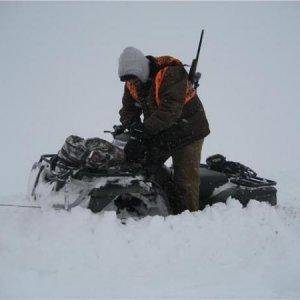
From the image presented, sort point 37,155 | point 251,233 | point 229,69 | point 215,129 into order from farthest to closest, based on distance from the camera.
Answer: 1. point 229,69
2. point 215,129
3. point 37,155
4. point 251,233

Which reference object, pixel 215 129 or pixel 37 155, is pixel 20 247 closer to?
pixel 37 155

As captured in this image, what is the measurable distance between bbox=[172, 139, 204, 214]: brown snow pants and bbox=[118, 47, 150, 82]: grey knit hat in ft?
3.19

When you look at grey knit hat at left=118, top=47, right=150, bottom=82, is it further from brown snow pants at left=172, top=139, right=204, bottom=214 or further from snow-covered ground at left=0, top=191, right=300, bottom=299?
snow-covered ground at left=0, top=191, right=300, bottom=299

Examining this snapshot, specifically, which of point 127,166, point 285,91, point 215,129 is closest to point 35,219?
point 127,166

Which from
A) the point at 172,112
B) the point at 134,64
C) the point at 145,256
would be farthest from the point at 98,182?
the point at 134,64

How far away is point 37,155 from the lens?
18828 millimetres

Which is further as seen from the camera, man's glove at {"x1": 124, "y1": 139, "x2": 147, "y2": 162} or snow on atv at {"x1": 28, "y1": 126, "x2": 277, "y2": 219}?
man's glove at {"x1": 124, "y1": 139, "x2": 147, "y2": 162}

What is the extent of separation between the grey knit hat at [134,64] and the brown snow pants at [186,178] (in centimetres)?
97

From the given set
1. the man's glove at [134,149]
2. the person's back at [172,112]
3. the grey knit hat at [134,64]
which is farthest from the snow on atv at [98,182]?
the grey knit hat at [134,64]

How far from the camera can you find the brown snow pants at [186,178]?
5.59 meters

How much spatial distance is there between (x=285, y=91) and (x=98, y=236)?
4842 centimetres

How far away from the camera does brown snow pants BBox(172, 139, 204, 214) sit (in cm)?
559

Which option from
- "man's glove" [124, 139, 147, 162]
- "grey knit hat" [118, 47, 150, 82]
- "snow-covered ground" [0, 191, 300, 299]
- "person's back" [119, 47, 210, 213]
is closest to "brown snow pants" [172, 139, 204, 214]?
"person's back" [119, 47, 210, 213]

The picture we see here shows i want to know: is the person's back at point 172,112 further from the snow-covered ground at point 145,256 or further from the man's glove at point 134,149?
the snow-covered ground at point 145,256
